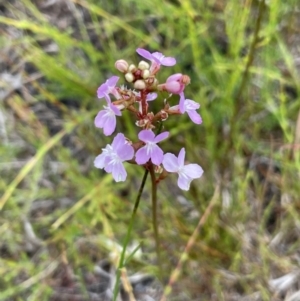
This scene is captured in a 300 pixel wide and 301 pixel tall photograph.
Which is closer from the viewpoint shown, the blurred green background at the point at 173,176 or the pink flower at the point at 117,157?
the pink flower at the point at 117,157

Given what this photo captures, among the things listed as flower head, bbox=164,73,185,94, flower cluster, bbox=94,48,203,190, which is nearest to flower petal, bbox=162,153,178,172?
flower cluster, bbox=94,48,203,190

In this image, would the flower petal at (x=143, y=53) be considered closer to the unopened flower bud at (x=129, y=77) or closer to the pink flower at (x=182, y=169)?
the unopened flower bud at (x=129, y=77)

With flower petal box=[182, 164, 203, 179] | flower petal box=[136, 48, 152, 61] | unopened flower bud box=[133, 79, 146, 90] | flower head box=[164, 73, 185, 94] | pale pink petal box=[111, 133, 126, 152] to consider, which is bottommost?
flower petal box=[182, 164, 203, 179]

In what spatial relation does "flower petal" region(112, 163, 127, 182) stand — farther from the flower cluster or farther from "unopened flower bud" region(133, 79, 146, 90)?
"unopened flower bud" region(133, 79, 146, 90)

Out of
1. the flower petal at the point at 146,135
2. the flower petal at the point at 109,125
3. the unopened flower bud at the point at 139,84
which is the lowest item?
the flower petal at the point at 146,135

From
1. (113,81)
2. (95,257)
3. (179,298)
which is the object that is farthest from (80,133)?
(113,81)

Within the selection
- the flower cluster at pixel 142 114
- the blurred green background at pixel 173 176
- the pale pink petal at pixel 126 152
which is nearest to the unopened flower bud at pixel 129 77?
the flower cluster at pixel 142 114
